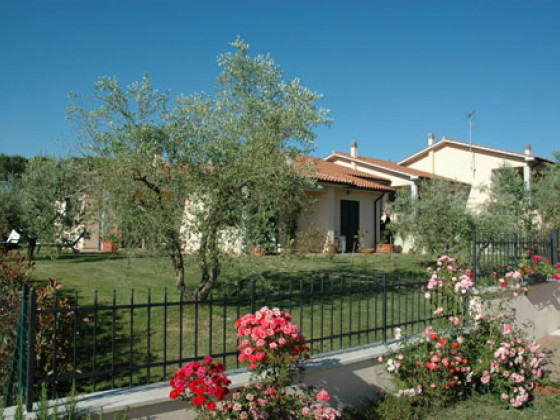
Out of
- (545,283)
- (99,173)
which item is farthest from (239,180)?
(545,283)

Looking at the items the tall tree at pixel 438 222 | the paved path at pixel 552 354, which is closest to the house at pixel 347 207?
the tall tree at pixel 438 222

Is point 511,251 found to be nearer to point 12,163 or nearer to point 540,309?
point 540,309

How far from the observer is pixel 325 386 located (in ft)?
14.3

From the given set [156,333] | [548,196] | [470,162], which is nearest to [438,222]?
[548,196]

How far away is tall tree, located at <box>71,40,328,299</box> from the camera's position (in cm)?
702

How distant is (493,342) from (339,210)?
51.7 feet

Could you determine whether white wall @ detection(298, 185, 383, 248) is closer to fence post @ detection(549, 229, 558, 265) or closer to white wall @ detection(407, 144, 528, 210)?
white wall @ detection(407, 144, 528, 210)

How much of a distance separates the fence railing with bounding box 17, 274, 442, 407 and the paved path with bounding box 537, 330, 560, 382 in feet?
4.78

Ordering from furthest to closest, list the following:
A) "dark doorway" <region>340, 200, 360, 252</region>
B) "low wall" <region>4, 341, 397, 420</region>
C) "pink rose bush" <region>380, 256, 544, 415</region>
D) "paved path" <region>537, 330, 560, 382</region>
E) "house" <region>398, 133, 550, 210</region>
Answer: "house" <region>398, 133, 550, 210</region> < "dark doorway" <region>340, 200, 360, 252</region> < "paved path" <region>537, 330, 560, 382</region> < "pink rose bush" <region>380, 256, 544, 415</region> < "low wall" <region>4, 341, 397, 420</region>

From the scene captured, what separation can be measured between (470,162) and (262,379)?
23279 mm

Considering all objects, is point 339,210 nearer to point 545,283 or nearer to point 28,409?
point 545,283

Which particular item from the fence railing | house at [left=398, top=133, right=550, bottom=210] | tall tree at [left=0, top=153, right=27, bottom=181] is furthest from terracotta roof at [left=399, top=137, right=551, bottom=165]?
tall tree at [left=0, top=153, right=27, bottom=181]

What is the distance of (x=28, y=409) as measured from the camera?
3078mm

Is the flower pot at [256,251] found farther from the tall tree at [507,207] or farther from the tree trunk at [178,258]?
the tall tree at [507,207]
